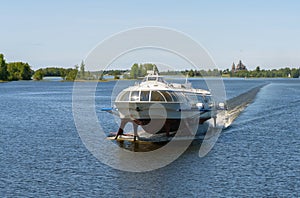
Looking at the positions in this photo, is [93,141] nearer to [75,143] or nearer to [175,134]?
[75,143]

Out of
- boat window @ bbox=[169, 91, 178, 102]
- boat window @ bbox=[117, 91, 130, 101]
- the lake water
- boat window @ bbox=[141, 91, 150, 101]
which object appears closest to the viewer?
the lake water

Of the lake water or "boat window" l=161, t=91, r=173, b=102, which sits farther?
"boat window" l=161, t=91, r=173, b=102

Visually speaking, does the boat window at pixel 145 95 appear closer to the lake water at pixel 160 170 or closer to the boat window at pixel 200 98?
the lake water at pixel 160 170

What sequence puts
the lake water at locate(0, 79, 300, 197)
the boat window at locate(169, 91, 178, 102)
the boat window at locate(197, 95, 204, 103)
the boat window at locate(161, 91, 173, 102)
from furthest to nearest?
the boat window at locate(197, 95, 204, 103)
the boat window at locate(169, 91, 178, 102)
the boat window at locate(161, 91, 173, 102)
the lake water at locate(0, 79, 300, 197)

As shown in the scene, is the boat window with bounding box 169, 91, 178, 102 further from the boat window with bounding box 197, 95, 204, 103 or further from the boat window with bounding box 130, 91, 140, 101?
the boat window with bounding box 197, 95, 204, 103

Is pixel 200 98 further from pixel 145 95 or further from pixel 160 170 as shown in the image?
pixel 160 170

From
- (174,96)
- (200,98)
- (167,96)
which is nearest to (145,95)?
(167,96)

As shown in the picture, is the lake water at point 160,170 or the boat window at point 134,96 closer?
the lake water at point 160,170

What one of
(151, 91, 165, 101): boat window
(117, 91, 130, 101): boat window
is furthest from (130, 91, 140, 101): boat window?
(151, 91, 165, 101): boat window

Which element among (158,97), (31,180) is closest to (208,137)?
(158,97)

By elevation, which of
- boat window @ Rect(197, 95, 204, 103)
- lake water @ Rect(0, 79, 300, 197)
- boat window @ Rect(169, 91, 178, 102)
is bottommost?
lake water @ Rect(0, 79, 300, 197)

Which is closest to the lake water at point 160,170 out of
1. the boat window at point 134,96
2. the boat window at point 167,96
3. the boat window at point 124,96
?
the boat window at point 167,96

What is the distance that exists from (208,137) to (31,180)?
20.1 m

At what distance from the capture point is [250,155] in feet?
111
